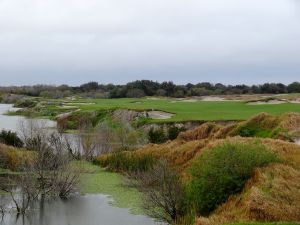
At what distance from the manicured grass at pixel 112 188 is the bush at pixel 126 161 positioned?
751 millimetres

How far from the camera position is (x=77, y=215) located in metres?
23.1

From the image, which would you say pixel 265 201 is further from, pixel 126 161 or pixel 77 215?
pixel 126 161

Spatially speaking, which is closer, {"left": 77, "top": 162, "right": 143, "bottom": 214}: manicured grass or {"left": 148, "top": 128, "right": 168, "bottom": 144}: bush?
{"left": 77, "top": 162, "right": 143, "bottom": 214}: manicured grass

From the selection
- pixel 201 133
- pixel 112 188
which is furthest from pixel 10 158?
pixel 201 133

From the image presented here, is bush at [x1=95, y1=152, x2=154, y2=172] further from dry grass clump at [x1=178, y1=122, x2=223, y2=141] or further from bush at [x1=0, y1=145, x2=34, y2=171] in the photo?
dry grass clump at [x1=178, y1=122, x2=223, y2=141]

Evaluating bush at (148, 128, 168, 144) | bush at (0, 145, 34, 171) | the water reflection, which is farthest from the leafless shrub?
bush at (148, 128, 168, 144)

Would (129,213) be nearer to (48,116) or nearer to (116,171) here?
(116,171)

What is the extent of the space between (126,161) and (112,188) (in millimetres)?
6091

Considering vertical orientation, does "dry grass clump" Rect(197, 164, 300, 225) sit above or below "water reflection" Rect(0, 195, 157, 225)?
above

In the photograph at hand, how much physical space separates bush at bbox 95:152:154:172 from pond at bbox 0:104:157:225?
7.05 metres

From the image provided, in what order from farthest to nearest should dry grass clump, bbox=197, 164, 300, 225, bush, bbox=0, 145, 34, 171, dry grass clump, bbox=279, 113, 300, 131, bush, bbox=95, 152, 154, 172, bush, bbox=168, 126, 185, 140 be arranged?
bush, bbox=168, 126, 185, 140
dry grass clump, bbox=279, 113, 300, 131
bush, bbox=0, 145, 34, 171
bush, bbox=95, 152, 154, 172
dry grass clump, bbox=197, 164, 300, 225

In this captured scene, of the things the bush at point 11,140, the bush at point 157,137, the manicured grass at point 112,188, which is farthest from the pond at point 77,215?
the bush at point 157,137

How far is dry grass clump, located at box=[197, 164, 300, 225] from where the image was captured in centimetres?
1788

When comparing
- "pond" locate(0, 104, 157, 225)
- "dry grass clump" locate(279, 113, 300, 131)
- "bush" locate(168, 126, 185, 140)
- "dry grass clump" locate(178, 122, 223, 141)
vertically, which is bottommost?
"pond" locate(0, 104, 157, 225)
